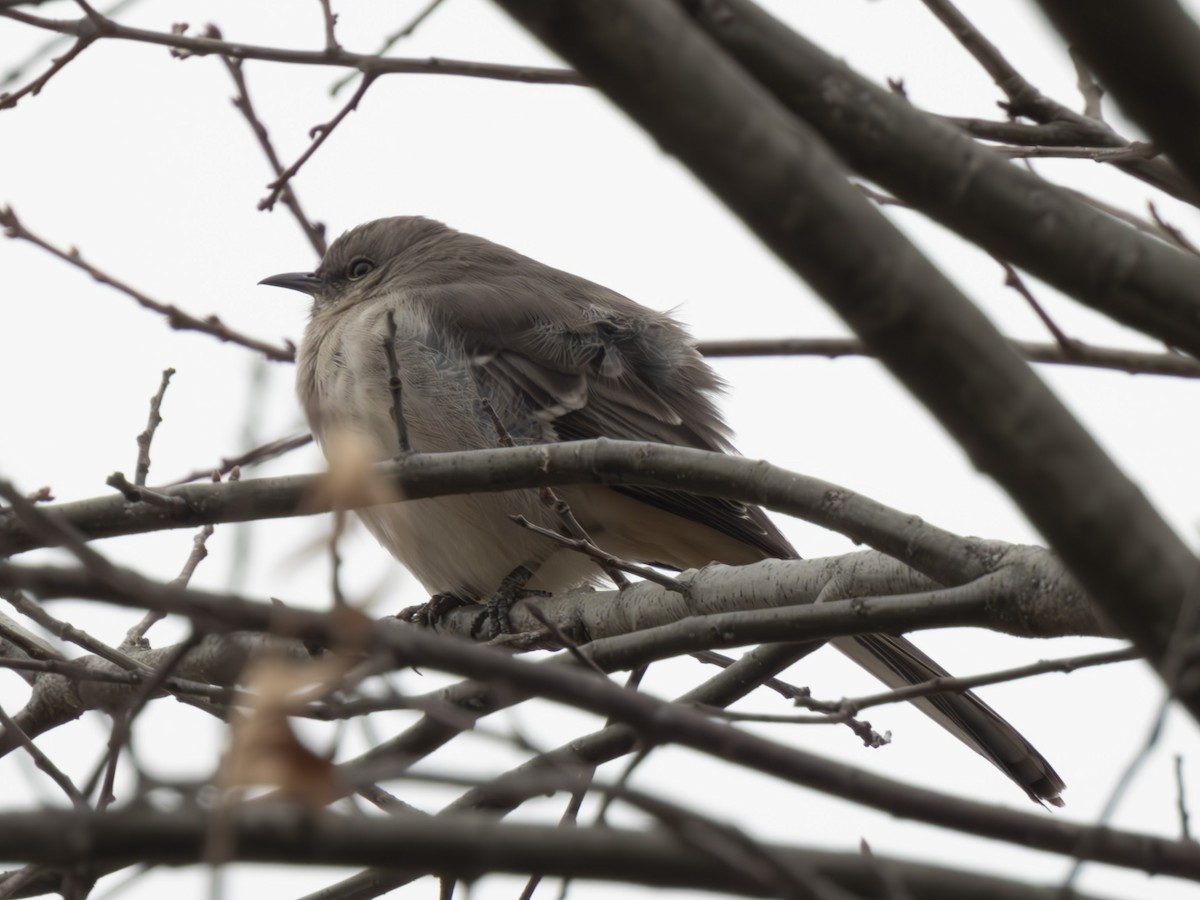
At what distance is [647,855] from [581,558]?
162 inches

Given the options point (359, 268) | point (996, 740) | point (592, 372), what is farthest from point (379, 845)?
point (359, 268)

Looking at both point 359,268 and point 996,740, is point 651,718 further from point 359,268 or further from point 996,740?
point 359,268

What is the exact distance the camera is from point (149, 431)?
451 centimetres

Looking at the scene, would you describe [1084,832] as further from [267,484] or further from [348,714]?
[267,484]

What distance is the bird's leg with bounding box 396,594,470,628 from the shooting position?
5.84 metres

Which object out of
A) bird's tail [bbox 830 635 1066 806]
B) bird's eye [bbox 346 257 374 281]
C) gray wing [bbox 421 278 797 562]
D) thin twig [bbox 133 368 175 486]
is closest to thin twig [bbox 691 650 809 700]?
bird's tail [bbox 830 635 1066 806]

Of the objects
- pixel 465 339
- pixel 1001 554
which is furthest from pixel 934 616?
pixel 465 339

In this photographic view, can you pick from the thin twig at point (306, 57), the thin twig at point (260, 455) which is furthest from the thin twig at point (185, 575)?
the thin twig at point (306, 57)

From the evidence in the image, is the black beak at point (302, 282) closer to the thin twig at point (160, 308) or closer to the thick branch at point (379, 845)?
the thin twig at point (160, 308)

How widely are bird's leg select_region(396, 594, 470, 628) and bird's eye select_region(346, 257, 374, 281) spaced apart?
239 centimetres

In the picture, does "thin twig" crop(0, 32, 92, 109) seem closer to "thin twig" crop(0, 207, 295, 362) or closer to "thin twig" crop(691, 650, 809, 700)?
"thin twig" crop(0, 207, 295, 362)

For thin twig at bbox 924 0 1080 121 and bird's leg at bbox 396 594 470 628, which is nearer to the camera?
thin twig at bbox 924 0 1080 121

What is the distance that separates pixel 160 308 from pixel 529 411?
1.57 meters

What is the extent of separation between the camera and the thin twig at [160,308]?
17.3ft
